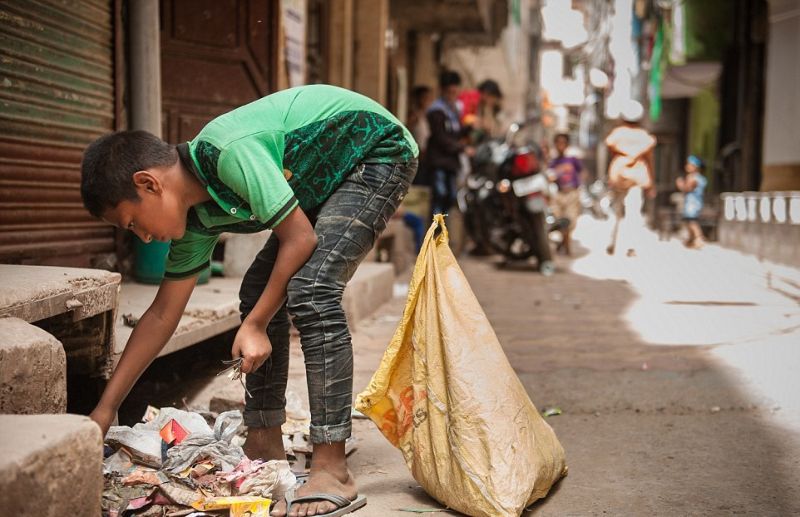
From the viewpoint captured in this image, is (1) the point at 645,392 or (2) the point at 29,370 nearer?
(2) the point at 29,370

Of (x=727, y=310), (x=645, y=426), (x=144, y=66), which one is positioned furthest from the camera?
(x=727, y=310)

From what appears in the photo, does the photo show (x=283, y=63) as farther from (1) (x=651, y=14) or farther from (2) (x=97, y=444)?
(1) (x=651, y=14)

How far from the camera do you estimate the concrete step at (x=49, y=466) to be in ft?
4.87

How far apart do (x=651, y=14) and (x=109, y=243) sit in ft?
84.4

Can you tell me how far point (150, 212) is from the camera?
2.16 m

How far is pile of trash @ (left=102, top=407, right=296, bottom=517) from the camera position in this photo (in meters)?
2.24

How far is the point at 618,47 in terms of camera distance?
3803 cm

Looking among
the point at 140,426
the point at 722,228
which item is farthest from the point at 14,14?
the point at 722,228

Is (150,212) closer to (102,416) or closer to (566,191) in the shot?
(102,416)

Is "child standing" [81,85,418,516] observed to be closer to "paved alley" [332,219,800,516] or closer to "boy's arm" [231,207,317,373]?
"boy's arm" [231,207,317,373]

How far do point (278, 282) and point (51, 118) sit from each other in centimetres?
232

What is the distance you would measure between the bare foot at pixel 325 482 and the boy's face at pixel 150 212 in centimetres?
76

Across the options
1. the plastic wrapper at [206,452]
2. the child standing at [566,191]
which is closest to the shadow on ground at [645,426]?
the plastic wrapper at [206,452]

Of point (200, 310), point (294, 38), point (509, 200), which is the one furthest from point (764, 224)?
point (200, 310)
